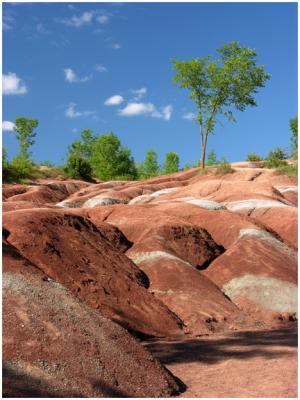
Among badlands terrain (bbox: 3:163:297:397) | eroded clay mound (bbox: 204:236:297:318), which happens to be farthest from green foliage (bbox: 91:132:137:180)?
eroded clay mound (bbox: 204:236:297:318)

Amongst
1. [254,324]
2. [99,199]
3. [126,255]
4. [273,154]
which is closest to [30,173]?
[99,199]

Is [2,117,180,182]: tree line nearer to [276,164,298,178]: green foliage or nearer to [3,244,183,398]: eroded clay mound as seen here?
[276,164,298,178]: green foliage

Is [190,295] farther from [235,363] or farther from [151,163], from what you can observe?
[151,163]

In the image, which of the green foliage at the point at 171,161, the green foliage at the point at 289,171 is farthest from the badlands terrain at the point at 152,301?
the green foliage at the point at 171,161

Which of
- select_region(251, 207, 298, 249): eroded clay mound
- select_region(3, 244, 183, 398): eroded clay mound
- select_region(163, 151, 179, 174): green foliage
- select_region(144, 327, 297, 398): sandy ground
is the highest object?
select_region(163, 151, 179, 174): green foliage

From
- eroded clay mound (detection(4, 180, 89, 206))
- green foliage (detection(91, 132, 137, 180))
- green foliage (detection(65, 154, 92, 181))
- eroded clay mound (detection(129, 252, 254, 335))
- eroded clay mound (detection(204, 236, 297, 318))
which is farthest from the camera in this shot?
green foliage (detection(91, 132, 137, 180))

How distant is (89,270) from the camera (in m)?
18.2

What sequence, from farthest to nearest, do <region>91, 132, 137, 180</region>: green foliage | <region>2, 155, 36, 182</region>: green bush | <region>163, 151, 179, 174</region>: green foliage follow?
<region>163, 151, 179, 174</region>: green foliage < <region>91, 132, 137, 180</region>: green foliage < <region>2, 155, 36, 182</region>: green bush

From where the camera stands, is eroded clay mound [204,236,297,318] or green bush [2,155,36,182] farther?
green bush [2,155,36,182]

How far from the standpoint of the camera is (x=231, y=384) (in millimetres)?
10625

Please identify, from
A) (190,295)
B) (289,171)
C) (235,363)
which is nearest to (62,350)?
(235,363)

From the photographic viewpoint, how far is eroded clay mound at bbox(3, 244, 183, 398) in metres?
8.80

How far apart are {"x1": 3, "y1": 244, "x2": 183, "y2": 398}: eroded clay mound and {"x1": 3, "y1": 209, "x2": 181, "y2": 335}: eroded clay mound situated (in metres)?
5.39

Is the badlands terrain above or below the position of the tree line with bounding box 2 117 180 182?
below
